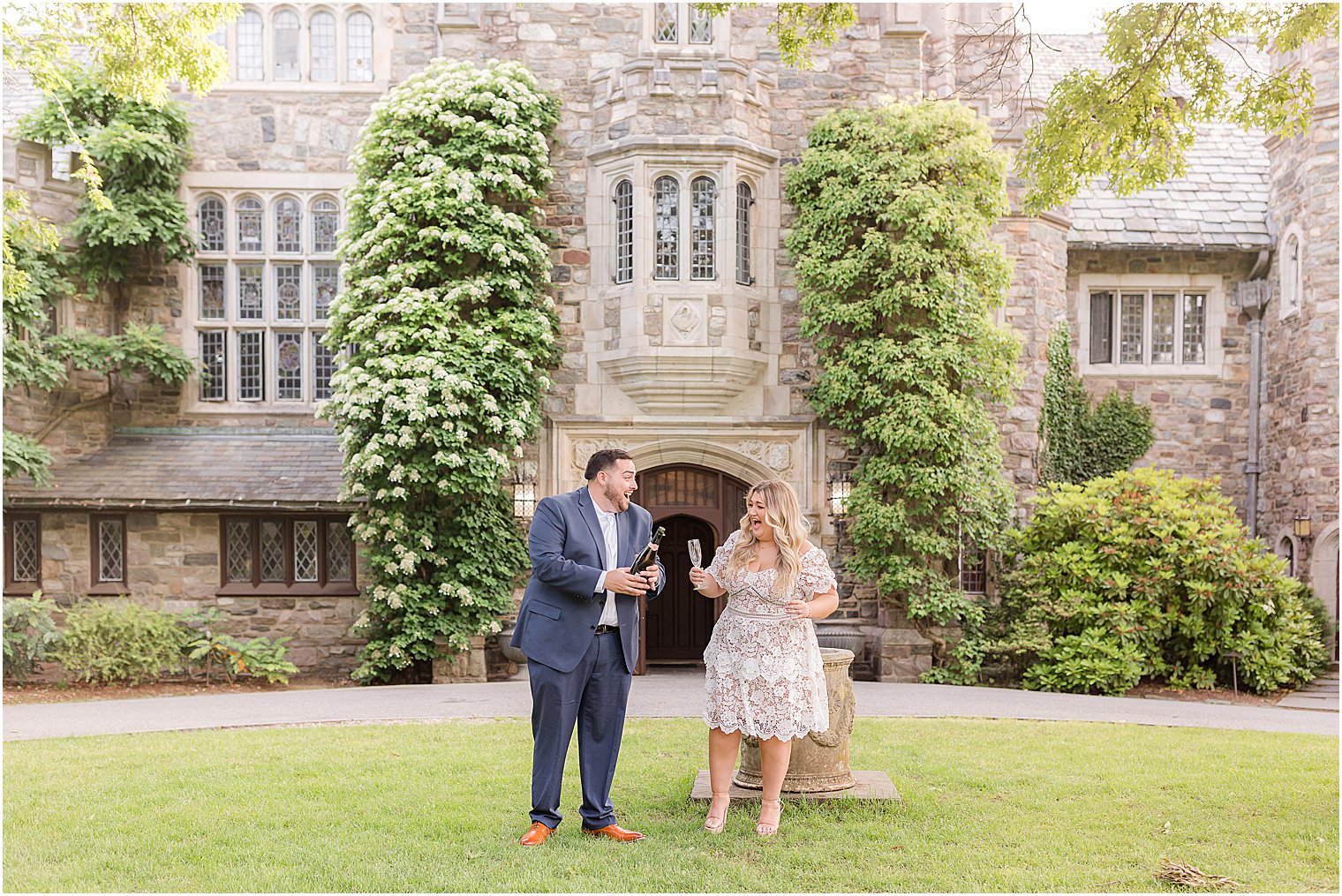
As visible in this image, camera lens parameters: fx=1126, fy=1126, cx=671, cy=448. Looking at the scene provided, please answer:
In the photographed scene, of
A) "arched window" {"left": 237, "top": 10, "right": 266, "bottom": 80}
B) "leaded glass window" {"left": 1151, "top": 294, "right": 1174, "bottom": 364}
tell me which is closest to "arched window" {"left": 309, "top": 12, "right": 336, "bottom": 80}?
"arched window" {"left": 237, "top": 10, "right": 266, "bottom": 80}

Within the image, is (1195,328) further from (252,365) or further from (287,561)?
(252,365)

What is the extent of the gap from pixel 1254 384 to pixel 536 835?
45.0 ft

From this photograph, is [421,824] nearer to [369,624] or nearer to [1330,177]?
[369,624]

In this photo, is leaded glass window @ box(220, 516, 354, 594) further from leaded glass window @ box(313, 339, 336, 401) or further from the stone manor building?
leaded glass window @ box(313, 339, 336, 401)

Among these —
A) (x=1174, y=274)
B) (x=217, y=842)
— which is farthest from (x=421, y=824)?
(x=1174, y=274)

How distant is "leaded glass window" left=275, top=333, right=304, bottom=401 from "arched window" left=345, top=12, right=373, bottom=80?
350 cm

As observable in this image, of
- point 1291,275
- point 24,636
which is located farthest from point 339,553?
point 1291,275

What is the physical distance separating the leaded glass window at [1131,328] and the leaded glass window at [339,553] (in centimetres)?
1059

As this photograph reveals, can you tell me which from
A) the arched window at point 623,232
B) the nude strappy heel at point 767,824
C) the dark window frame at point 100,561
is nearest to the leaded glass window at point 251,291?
the dark window frame at point 100,561

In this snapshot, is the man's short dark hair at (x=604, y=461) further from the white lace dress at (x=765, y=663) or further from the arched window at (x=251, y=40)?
the arched window at (x=251, y=40)

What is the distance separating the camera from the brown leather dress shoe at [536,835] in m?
5.03

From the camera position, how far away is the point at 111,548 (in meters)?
13.2

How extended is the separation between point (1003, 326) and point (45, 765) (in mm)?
10048

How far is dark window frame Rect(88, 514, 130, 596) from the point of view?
1305cm
